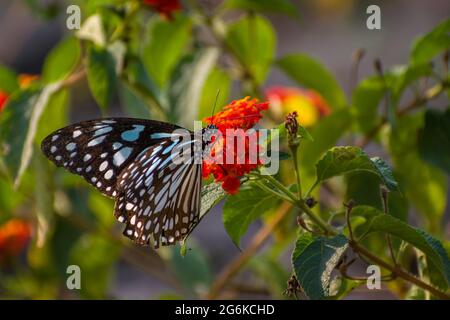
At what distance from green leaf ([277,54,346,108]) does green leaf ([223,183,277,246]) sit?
65 centimetres

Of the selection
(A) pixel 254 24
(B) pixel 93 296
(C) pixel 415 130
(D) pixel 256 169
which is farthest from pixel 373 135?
(B) pixel 93 296

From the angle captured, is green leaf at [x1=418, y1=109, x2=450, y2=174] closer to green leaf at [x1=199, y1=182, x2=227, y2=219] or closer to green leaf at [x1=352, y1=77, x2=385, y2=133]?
green leaf at [x1=352, y1=77, x2=385, y2=133]

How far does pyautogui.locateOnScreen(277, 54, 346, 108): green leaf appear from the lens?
1.78 m

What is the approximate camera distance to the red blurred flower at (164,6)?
163 cm

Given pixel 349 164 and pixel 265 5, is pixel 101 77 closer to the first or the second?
pixel 265 5

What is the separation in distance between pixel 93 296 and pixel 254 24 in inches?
28.7

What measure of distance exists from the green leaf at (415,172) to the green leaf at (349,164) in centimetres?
52

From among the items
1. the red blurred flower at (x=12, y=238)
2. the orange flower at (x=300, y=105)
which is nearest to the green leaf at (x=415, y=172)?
the orange flower at (x=300, y=105)

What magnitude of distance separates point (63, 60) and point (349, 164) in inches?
34.4

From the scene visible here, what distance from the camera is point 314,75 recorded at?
1.79 m

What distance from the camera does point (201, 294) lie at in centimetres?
183

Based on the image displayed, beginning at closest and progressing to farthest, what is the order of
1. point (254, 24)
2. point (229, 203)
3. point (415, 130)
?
1. point (229, 203)
2. point (415, 130)
3. point (254, 24)

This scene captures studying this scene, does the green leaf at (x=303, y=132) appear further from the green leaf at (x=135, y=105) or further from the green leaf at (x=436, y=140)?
the green leaf at (x=135, y=105)
